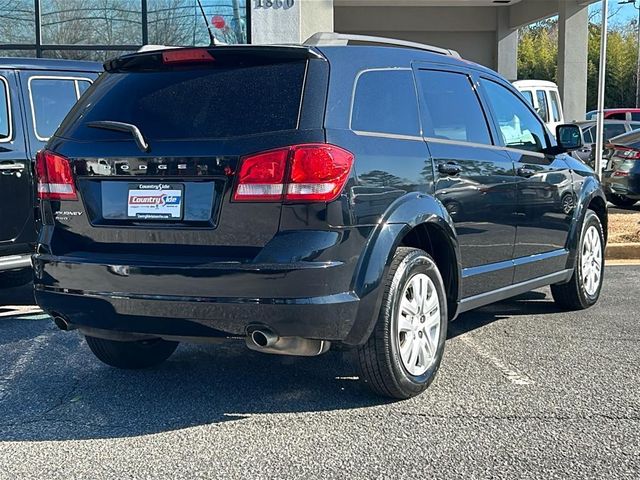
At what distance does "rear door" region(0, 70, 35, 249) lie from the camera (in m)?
6.24

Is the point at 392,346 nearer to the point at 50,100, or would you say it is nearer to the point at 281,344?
the point at 281,344

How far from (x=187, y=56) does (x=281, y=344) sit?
4.91 ft

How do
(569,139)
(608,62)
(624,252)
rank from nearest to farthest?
(569,139)
(624,252)
(608,62)

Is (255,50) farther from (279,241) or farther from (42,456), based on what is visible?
(42,456)

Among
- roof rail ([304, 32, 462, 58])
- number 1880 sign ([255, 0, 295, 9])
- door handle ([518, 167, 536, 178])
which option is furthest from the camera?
number 1880 sign ([255, 0, 295, 9])

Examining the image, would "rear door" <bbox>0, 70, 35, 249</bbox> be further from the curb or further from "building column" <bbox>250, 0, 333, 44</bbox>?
"building column" <bbox>250, 0, 333, 44</bbox>

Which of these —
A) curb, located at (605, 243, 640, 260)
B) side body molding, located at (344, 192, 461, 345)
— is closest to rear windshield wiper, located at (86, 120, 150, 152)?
side body molding, located at (344, 192, 461, 345)

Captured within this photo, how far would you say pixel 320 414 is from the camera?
13.3ft

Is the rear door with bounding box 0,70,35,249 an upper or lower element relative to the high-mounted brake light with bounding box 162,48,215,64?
lower

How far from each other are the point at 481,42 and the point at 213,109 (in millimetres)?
25637

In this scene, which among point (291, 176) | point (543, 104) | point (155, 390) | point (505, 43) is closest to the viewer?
point (291, 176)

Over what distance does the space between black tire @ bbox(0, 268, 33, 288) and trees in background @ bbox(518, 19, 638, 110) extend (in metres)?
39.3

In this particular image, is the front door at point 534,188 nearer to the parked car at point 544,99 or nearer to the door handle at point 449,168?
the door handle at point 449,168

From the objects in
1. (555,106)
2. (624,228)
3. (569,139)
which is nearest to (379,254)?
(569,139)
